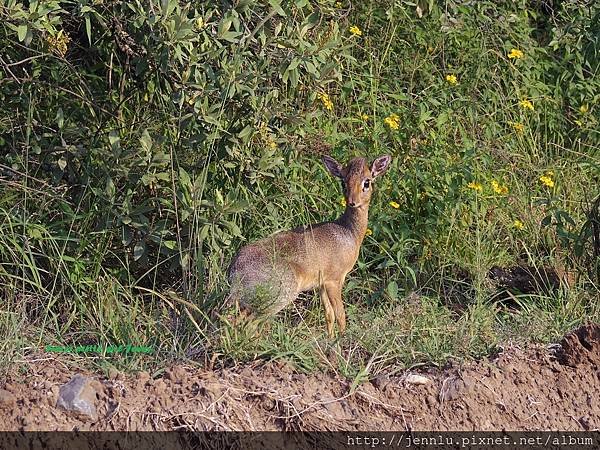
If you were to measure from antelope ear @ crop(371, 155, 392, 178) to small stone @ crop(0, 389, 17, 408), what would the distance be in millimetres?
2863

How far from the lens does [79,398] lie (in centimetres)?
479

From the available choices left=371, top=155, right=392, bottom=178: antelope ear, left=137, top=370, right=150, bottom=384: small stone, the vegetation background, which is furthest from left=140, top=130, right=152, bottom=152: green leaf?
left=137, top=370, right=150, bottom=384: small stone

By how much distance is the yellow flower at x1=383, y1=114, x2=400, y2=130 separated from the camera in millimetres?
7504

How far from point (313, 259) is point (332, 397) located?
163 centimetres

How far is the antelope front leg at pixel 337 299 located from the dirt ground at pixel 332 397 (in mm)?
1107

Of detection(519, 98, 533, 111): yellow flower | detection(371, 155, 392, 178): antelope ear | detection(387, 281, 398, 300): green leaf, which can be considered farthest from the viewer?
detection(519, 98, 533, 111): yellow flower

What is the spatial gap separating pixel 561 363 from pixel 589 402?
0.74 ft

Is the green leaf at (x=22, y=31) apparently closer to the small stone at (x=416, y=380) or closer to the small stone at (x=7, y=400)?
the small stone at (x=7, y=400)

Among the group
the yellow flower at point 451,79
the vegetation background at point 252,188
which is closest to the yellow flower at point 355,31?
the vegetation background at point 252,188

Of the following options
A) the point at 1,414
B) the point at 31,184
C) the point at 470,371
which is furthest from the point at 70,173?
the point at 470,371

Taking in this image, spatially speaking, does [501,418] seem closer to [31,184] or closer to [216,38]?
[216,38]

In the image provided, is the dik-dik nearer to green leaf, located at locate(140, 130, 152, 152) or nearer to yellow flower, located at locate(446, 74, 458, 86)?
green leaf, located at locate(140, 130, 152, 152)

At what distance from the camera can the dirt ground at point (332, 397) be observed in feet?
15.7

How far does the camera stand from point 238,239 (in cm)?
678
